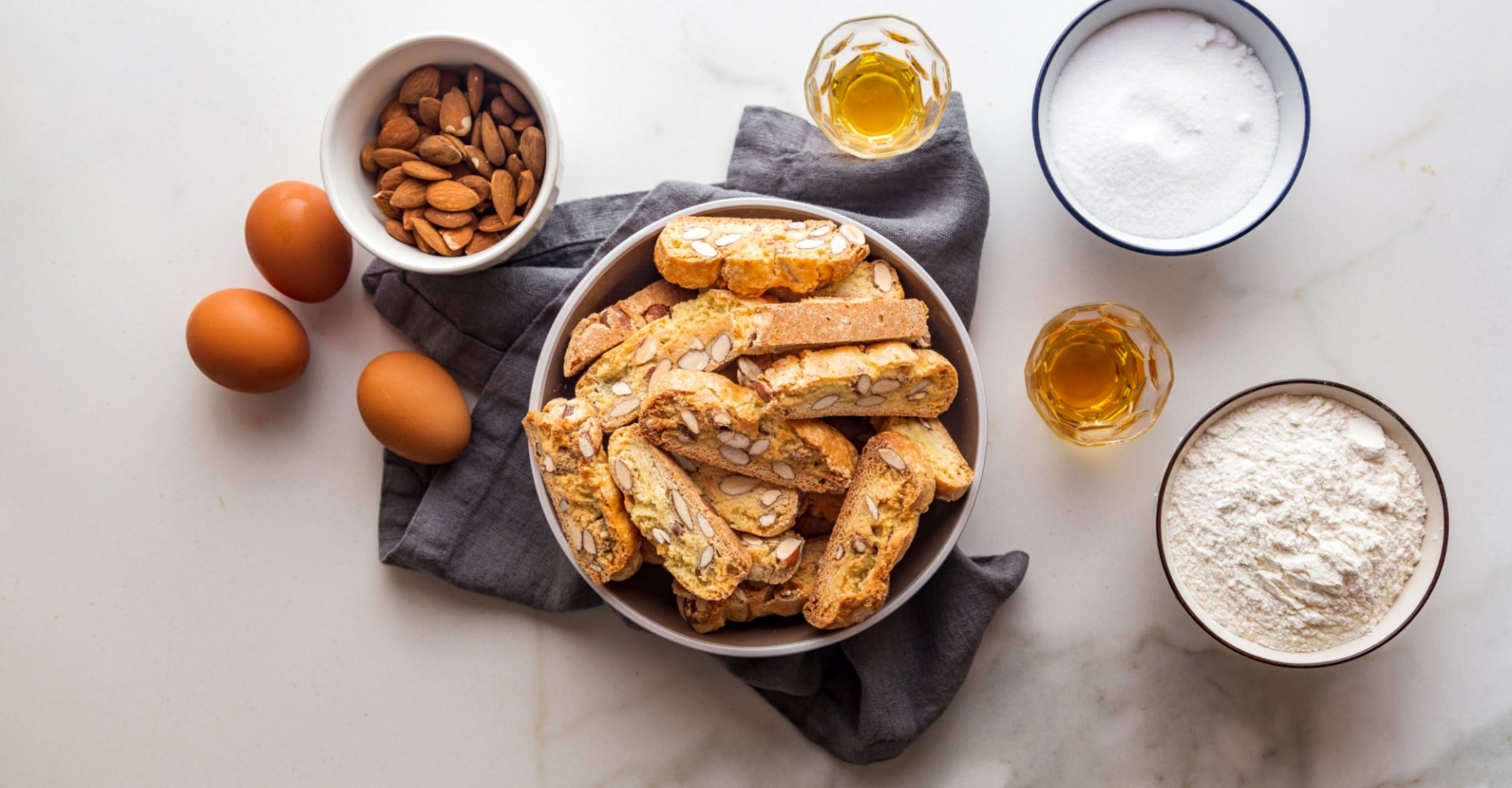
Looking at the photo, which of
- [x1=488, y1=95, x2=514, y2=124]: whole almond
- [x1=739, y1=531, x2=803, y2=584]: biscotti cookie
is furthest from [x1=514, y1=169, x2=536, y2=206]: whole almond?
[x1=739, y1=531, x2=803, y2=584]: biscotti cookie

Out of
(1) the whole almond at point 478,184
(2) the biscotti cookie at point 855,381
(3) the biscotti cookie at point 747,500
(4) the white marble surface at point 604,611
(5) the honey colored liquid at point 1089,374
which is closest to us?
(2) the biscotti cookie at point 855,381

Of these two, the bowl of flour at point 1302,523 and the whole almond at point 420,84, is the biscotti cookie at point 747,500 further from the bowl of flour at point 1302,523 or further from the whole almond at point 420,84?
the whole almond at point 420,84

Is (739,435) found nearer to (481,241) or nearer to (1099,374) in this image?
(481,241)

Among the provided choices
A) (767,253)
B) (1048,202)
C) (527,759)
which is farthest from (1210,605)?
(527,759)

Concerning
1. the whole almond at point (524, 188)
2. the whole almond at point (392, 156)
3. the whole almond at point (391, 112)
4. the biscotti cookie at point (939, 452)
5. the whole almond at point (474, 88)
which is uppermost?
the whole almond at point (474, 88)

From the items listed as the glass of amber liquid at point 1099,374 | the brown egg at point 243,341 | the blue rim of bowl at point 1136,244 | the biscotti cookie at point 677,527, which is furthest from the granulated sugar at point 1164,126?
the brown egg at point 243,341

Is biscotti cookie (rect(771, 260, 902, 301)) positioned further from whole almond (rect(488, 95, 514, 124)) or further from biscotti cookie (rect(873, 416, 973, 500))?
whole almond (rect(488, 95, 514, 124))

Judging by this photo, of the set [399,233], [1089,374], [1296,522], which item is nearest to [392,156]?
[399,233]
